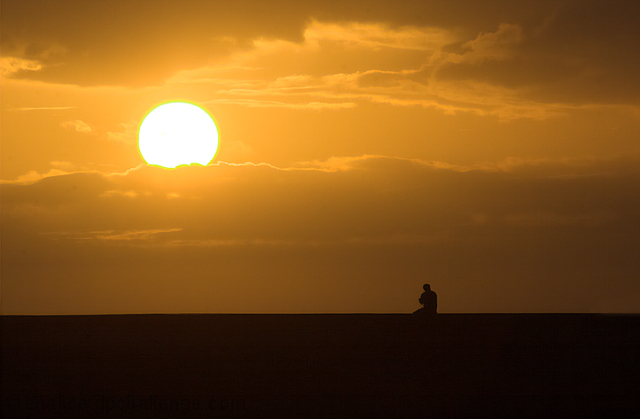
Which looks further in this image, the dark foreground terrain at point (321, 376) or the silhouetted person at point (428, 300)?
the silhouetted person at point (428, 300)

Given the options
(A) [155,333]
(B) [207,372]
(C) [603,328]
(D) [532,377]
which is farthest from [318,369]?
(C) [603,328]

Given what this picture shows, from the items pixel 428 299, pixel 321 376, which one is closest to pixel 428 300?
pixel 428 299

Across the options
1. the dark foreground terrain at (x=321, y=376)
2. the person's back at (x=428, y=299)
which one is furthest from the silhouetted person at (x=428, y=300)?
the dark foreground terrain at (x=321, y=376)

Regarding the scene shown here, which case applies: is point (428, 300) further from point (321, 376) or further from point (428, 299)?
point (321, 376)

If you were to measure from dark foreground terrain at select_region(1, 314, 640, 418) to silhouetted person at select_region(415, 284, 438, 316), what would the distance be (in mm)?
2131

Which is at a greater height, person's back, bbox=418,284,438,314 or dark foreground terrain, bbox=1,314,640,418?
person's back, bbox=418,284,438,314

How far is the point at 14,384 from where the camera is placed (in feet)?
29.6

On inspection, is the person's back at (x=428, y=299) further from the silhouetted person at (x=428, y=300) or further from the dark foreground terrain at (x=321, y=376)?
the dark foreground terrain at (x=321, y=376)

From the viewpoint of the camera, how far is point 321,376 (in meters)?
9.62

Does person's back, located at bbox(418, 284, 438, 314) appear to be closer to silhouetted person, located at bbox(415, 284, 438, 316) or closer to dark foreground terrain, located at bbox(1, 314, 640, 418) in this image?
silhouetted person, located at bbox(415, 284, 438, 316)

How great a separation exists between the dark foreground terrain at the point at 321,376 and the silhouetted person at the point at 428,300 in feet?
6.99

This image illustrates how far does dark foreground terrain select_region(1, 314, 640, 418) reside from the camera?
24.5ft

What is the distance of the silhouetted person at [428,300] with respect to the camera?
17906mm

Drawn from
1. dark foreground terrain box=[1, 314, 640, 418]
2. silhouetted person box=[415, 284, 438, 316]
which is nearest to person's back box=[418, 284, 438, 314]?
silhouetted person box=[415, 284, 438, 316]
